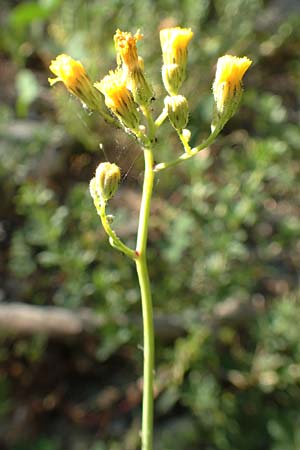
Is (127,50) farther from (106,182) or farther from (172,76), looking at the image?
(106,182)

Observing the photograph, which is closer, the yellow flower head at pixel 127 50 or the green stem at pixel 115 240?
the green stem at pixel 115 240

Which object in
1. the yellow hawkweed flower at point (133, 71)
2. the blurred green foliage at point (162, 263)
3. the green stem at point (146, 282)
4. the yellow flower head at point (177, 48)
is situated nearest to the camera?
the green stem at point (146, 282)

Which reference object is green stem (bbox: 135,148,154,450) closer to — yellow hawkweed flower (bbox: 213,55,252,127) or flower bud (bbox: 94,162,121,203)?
flower bud (bbox: 94,162,121,203)

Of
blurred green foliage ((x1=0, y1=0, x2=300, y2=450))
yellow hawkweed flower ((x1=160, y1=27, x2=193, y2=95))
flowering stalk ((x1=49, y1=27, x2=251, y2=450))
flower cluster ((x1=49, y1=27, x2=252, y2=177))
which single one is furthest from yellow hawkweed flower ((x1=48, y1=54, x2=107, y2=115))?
blurred green foliage ((x1=0, y1=0, x2=300, y2=450))

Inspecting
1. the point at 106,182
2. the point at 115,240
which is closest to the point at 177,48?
the point at 106,182

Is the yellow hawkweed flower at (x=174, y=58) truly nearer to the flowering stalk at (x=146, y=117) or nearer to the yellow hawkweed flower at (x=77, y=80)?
the flowering stalk at (x=146, y=117)

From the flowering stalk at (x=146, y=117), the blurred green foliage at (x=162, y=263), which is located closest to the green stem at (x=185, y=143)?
the flowering stalk at (x=146, y=117)

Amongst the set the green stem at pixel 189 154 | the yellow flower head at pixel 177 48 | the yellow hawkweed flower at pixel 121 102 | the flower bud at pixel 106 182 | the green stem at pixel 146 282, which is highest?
the yellow flower head at pixel 177 48
